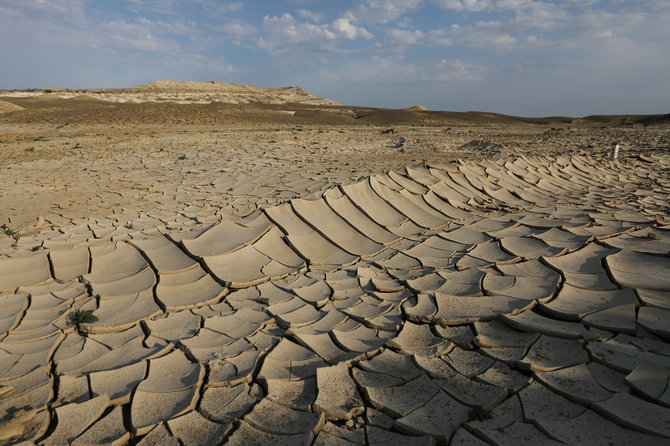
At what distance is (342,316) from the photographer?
2602mm

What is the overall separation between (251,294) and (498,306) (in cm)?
171

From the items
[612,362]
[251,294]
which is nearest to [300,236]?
[251,294]

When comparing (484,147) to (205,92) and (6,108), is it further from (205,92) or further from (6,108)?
(205,92)

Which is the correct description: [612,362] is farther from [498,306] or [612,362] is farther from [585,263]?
[585,263]

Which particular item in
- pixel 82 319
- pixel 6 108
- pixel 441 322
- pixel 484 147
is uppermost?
pixel 6 108

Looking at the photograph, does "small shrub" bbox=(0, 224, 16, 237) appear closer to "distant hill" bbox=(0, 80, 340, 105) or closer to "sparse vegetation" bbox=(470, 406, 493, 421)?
"sparse vegetation" bbox=(470, 406, 493, 421)

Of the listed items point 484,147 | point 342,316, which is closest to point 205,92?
point 484,147

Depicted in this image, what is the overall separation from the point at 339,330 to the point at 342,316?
188 mm

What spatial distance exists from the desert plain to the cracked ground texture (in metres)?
0.01

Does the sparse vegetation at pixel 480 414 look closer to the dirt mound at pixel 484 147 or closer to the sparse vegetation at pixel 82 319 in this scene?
the sparse vegetation at pixel 82 319

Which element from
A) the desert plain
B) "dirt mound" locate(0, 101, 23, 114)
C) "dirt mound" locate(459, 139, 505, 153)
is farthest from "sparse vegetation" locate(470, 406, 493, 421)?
"dirt mound" locate(0, 101, 23, 114)

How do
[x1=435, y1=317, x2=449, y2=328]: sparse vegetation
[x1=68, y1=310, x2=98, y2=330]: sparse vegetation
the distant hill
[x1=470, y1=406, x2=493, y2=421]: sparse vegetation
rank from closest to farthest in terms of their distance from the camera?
[x1=470, y1=406, x2=493, y2=421]: sparse vegetation
[x1=435, y1=317, x2=449, y2=328]: sparse vegetation
[x1=68, y1=310, x2=98, y2=330]: sparse vegetation
the distant hill

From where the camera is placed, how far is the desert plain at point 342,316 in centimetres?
170

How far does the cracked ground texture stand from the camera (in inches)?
66.4
